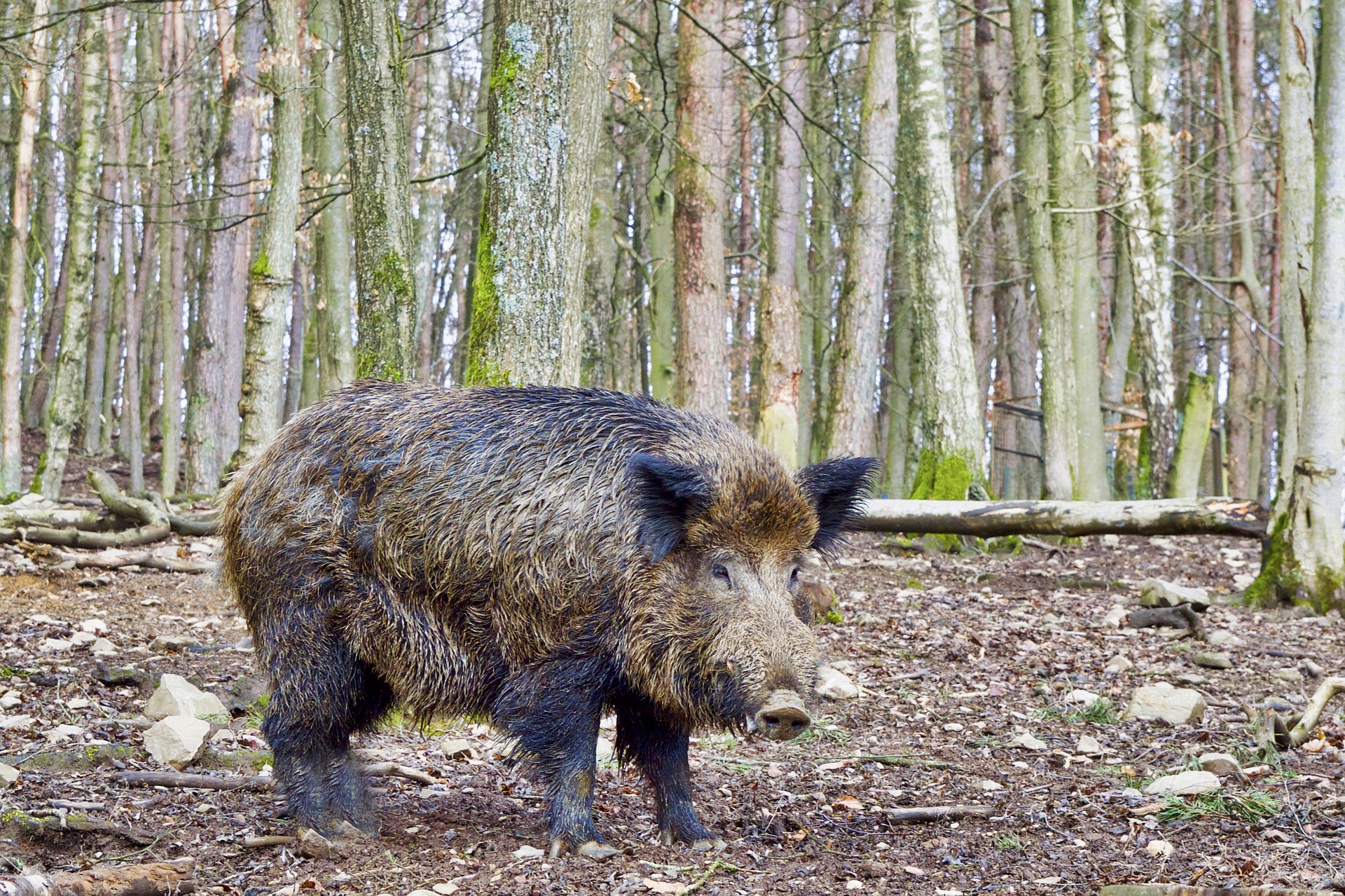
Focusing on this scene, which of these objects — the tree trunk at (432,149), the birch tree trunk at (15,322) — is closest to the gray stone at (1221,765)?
the tree trunk at (432,149)

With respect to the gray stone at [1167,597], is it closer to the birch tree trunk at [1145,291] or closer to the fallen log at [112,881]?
the birch tree trunk at [1145,291]

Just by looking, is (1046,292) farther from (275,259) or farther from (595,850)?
(595,850)

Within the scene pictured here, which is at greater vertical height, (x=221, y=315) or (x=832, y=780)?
(x=221, y=315)

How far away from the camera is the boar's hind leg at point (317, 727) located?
16.5 ft

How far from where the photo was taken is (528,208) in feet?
21.6

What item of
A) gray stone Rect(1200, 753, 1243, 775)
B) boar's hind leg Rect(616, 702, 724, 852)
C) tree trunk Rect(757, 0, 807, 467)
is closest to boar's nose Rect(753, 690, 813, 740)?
boar's hind leg Rect(616, 702, 724, 852)

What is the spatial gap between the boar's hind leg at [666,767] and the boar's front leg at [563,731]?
27 centimetres

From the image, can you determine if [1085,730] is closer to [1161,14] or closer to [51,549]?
[51,549]

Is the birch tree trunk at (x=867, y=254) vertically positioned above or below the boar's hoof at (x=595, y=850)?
above

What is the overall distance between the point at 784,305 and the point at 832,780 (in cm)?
928

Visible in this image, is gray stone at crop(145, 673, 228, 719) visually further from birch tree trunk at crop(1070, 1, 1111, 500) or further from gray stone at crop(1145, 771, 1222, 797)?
birch tree trunk at crop(1070, 1, 1111, 500)

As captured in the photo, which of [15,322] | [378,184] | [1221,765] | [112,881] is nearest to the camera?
[112,881]

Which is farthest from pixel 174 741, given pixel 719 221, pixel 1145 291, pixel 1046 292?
pixel 1145 291

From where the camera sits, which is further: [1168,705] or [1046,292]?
[1046,292]
